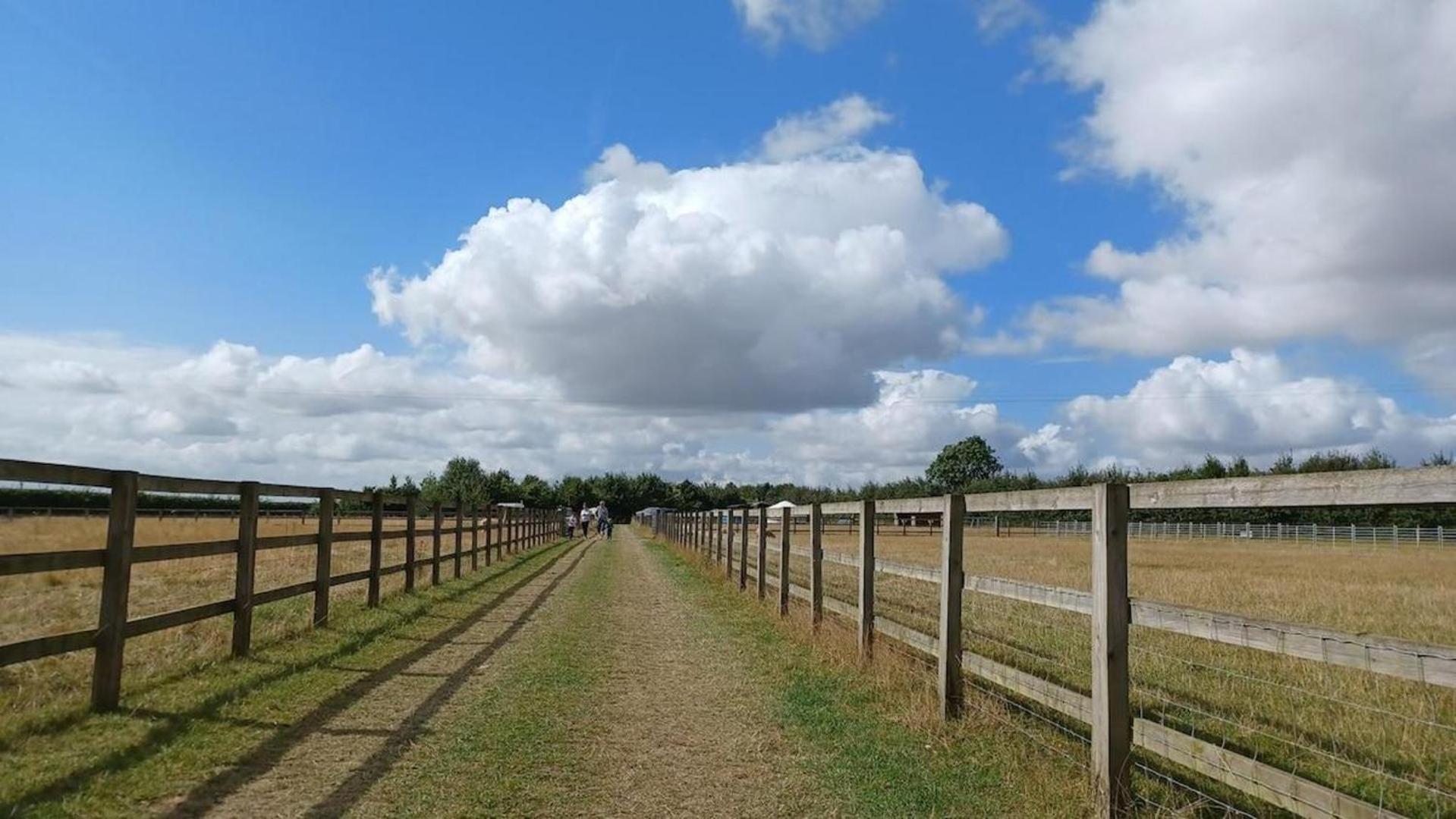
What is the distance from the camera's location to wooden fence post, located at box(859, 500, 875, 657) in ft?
29.5

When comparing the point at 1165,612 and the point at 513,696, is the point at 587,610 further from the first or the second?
the point at 1165,612

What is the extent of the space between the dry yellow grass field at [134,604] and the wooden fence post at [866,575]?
5.44 metres

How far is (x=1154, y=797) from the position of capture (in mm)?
4824

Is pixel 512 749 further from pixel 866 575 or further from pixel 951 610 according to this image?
pixel 866 575

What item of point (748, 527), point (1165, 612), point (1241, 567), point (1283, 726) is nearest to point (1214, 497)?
point (1165, 612)

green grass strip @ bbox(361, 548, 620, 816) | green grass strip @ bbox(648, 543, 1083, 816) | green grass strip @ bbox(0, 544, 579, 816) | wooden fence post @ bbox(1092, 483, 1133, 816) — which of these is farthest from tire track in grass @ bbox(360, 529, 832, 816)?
wooden fence post @ bbox(1092, 483, 1133, 816)

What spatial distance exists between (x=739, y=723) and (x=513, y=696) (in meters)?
1.73

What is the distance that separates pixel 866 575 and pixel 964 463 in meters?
155

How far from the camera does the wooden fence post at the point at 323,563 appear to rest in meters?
10.5

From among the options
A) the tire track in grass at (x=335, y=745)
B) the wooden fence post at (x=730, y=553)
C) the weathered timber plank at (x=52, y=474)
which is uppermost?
the weathered timber plank at (x=52, y=474)

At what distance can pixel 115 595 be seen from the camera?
6.61m

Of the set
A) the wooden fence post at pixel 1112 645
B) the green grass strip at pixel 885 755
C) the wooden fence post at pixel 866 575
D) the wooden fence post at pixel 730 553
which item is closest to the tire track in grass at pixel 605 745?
the green grass strip at pixel 885 755

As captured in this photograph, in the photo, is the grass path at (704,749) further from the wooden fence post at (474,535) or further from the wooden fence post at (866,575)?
the wooden fence post at (474,535)

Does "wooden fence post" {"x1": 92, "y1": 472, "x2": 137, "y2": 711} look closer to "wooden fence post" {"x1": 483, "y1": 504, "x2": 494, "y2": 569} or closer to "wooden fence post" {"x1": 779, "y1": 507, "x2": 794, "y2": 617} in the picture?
"wooden fence post" {"x1": 779, "y1": 507, "x2": 794, "y2": 617}
